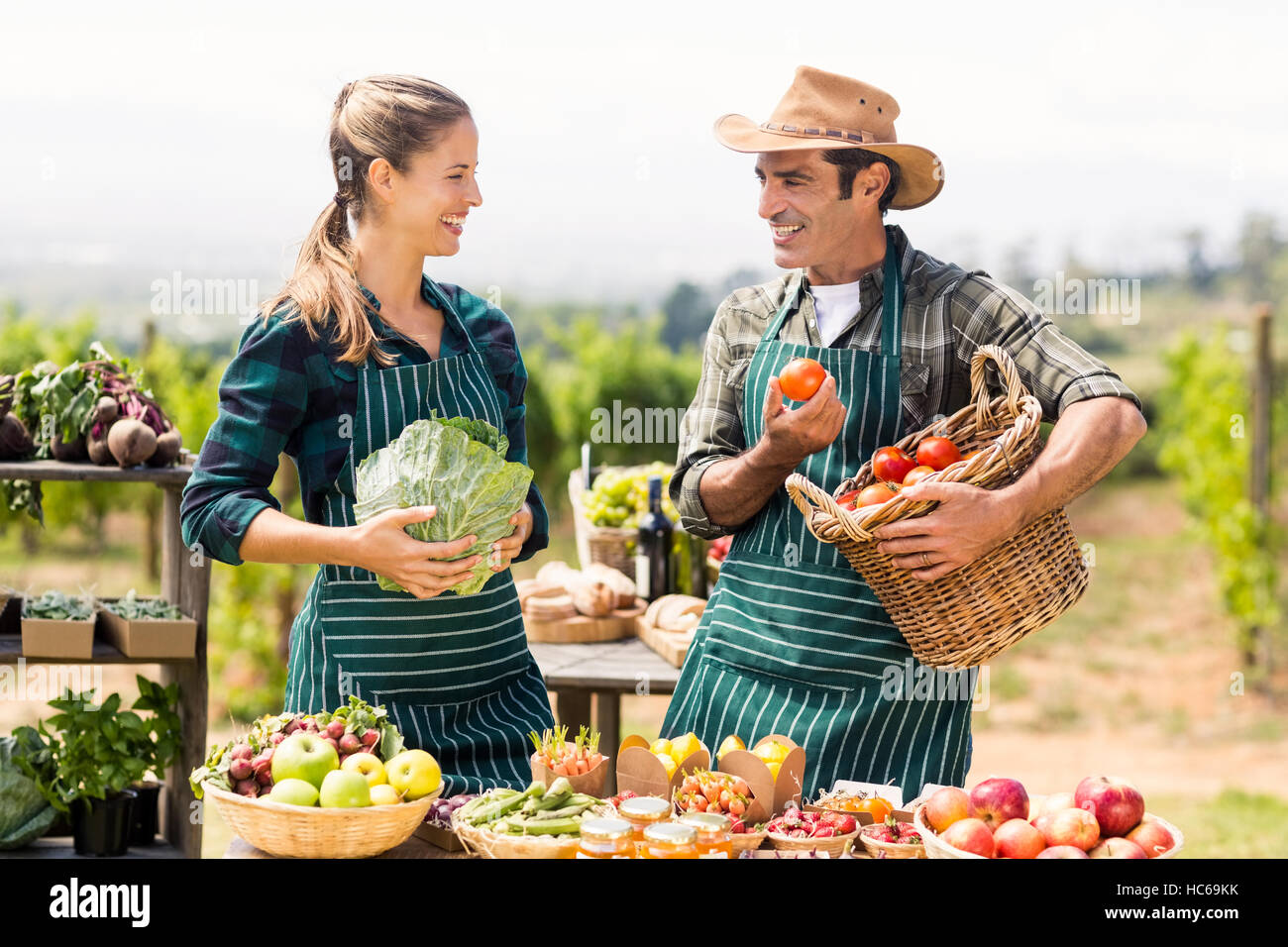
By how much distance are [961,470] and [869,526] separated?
9.3 inches

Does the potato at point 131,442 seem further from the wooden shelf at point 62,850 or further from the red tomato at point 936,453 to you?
the red tomato at point 936,453

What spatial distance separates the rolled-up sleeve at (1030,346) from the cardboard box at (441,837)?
1707mm

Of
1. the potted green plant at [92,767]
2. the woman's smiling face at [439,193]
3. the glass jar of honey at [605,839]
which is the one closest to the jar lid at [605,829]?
the glass jar of honey at [605,839]

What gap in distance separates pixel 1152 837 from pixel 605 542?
321 cm

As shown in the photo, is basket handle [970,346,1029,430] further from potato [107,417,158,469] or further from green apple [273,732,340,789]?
potato [107,417,158,469]

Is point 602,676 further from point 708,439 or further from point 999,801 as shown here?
point 999,801

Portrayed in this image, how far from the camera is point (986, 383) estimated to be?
307cm

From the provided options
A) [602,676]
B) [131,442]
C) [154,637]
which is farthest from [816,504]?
[154,637]

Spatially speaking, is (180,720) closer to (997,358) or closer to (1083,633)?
(997,358)

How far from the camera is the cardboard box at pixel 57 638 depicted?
488cm

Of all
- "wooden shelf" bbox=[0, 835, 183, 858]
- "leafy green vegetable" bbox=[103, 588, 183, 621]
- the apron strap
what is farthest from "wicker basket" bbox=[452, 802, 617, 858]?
"wooden shelf" bbox=[0, 835, 183, 858]
